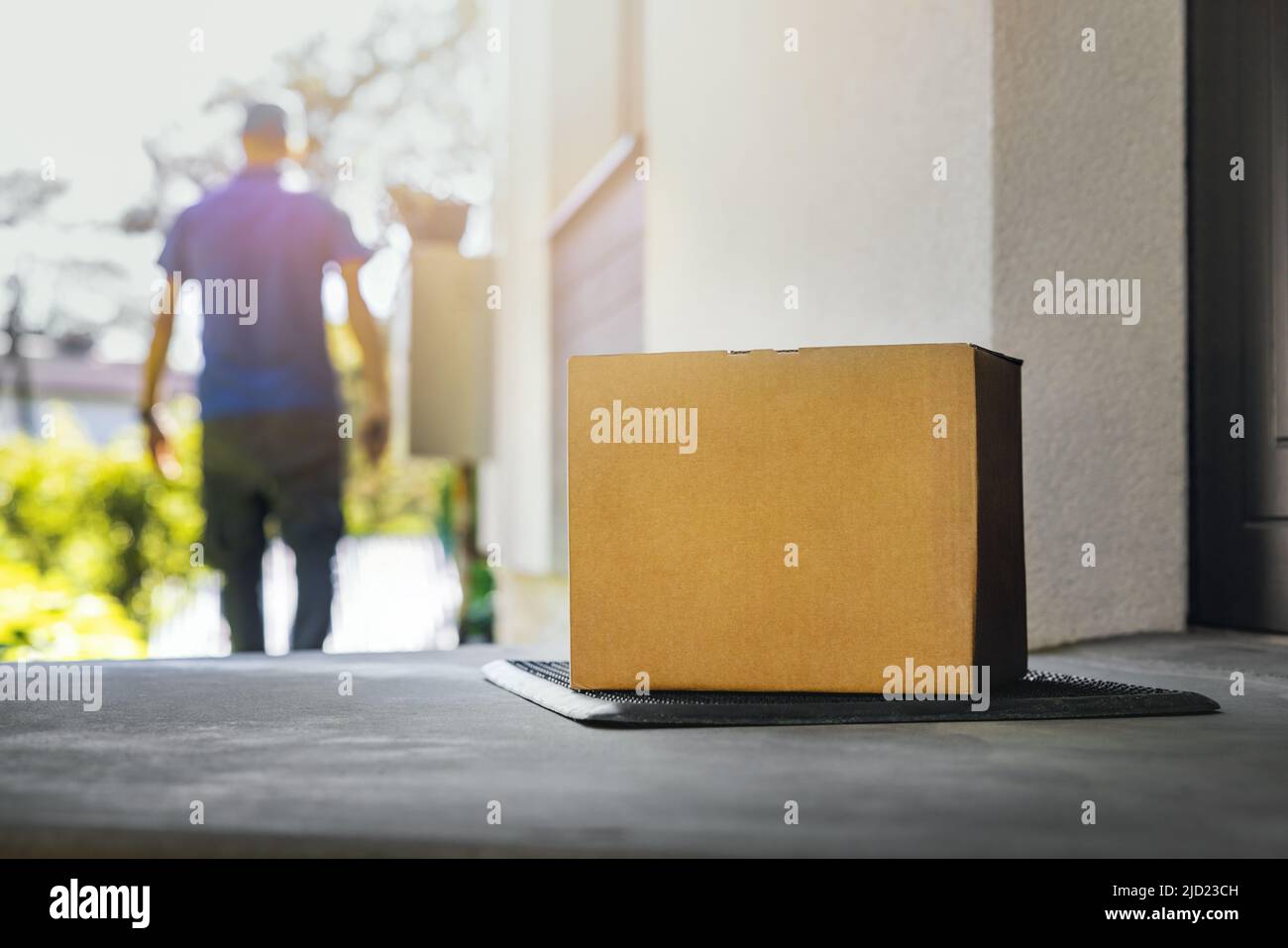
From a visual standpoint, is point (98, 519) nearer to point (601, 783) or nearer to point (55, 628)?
point (55, 628)

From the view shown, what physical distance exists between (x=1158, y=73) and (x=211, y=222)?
7.39 feet

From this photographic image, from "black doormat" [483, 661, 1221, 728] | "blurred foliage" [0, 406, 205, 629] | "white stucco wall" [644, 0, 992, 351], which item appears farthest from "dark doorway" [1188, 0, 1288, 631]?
"blurred foliage" [0, 406, 205, 629]

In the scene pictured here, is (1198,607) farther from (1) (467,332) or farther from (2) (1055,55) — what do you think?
(1) (467,332)

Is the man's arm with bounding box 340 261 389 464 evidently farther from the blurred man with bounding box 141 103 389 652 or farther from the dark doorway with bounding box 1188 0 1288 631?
the dark doorway with bounding box 1188 0 1288 631

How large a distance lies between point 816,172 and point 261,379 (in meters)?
1.54

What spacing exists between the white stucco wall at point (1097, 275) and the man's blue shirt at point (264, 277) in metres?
1.89

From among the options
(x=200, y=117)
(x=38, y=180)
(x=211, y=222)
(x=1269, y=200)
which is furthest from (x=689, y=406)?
(x=38, y=180)

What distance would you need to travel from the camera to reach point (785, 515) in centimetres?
128

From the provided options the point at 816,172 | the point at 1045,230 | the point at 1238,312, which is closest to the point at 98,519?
the point at 816,172

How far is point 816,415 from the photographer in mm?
1276

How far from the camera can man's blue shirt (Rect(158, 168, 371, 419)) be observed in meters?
3.06

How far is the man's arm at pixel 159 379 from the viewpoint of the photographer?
313cm

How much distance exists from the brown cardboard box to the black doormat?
0.11 ft

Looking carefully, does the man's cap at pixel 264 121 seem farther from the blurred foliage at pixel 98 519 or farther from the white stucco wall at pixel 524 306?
the blurred foliage at pixel 98 519
